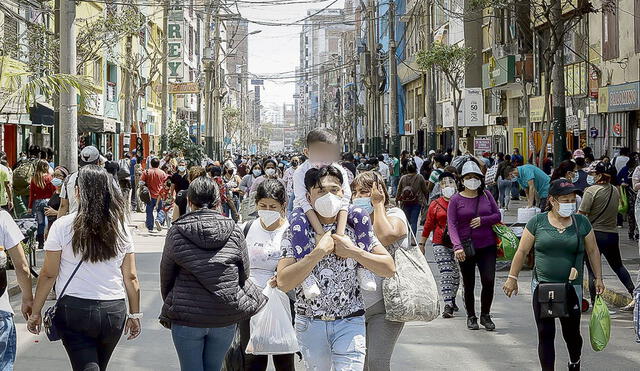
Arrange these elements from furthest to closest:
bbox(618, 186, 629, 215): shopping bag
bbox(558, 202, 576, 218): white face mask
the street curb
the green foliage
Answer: the green foliage < bbox(618, 186, 629, 215): shopping bag < the street curb < bbox(558, 202, 576, 218): white face mask

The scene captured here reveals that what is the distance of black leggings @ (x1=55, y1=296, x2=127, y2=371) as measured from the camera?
5863 millimetres

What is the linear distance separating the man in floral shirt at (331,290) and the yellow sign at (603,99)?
24.1 metres

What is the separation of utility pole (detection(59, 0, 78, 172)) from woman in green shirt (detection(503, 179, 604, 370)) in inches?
483

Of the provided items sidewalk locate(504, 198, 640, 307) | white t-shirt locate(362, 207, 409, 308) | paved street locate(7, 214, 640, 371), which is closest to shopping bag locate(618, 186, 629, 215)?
sidewalk locate(504, 198, 640, 307)

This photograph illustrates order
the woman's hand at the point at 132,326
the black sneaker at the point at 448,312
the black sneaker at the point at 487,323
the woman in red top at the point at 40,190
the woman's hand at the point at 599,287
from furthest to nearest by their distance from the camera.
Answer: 1. the woman in red top at the point at 40,190
2. the black sneaker at the point at 448,312
3. the black sneaker at the point at 487,323
4. the woman's hand at the point at 599,287
5. the woman's hand at the point at 132,326

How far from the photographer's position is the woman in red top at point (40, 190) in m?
17.2

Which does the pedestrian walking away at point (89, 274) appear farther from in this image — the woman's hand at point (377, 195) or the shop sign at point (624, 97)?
the shop sign at point (624, 97)

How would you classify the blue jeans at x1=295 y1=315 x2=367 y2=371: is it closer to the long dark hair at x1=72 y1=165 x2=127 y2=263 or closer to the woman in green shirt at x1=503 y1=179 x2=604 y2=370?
the long dark hair at x1=72 y1=165 x2=127 y2=263

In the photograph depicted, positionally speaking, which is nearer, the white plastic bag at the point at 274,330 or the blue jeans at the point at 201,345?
the blue jeans at the point at 201,345

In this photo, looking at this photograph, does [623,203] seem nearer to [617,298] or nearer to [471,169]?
[617,298]

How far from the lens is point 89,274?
5.98 meters

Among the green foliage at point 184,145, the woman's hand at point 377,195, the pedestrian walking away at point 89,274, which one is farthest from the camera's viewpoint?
the green foliage at point 184,145

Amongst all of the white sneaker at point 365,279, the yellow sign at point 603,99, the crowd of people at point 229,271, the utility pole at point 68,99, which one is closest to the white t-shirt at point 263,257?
the crowd of people at point 229,271

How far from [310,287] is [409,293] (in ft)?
3.27
